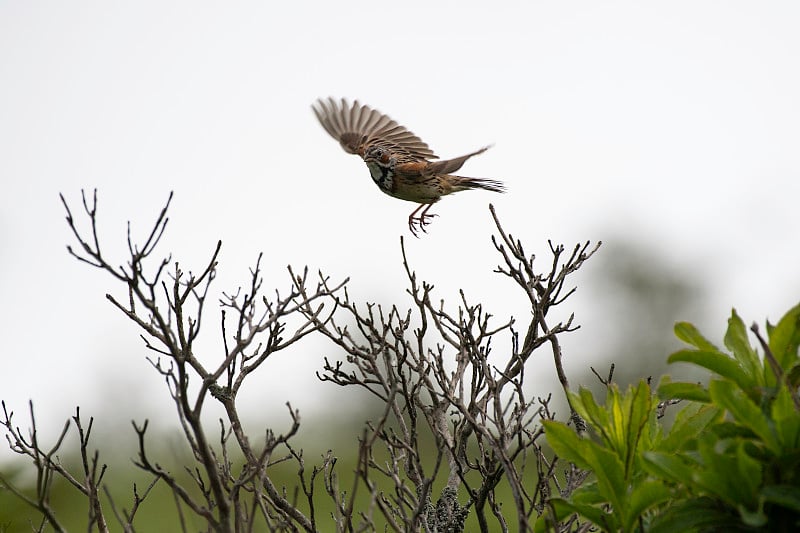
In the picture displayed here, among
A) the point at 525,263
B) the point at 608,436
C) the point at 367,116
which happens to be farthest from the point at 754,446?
the point at 367,116

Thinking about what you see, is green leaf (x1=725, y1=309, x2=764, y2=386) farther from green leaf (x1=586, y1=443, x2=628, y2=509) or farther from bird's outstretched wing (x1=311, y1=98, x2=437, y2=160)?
bird's outstretched wing (x1=311, y1=98, x2=437, y2=160)

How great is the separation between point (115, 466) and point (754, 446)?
20.3 ft

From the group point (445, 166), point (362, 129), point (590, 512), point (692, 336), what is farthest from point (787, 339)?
point (362, 129)

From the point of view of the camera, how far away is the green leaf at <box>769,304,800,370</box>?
6.59ft

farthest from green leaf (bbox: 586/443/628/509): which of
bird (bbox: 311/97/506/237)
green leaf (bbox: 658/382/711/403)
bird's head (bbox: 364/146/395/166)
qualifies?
bird's head (bbox: 364/146/395/166)

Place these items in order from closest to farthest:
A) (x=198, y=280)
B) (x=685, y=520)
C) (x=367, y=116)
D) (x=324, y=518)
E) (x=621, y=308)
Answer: (x=685, y=520)
(x=198, y=280)
(x=324, y=518)
(x=367, y=116)
(x=621, y=308)

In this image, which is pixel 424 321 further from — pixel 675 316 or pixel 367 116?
pixel 675 316

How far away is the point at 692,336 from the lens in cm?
217

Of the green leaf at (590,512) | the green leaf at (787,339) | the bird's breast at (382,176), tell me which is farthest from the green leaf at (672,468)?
the bird's breast at (382,176)

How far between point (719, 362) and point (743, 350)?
0.07m

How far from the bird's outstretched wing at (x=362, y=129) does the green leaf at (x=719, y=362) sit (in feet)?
17.5

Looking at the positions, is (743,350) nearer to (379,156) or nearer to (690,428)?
(690,428)

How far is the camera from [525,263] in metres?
3.41

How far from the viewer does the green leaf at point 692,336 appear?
84.6 inches
